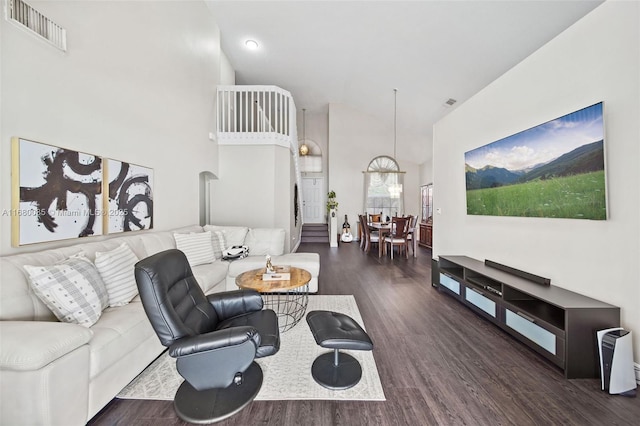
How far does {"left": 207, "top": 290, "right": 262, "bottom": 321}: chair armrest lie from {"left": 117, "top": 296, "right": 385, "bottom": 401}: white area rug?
452 millimetres

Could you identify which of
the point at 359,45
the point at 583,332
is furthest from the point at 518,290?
the point at 359,45

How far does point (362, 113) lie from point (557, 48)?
7.17m

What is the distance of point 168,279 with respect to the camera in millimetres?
1568

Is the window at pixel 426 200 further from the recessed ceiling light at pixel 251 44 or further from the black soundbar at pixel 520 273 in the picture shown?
the recessed ceiling light at pixel 251 44

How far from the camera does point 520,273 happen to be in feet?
8.66

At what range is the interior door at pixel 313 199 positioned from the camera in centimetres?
996

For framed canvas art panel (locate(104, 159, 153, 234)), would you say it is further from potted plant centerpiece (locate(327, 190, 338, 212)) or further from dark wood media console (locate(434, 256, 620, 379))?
potted plant centerpiece (locate(327, 190, 338, 212))

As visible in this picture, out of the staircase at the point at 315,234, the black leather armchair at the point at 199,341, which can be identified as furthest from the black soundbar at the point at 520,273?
the staircase at the point at 315,234

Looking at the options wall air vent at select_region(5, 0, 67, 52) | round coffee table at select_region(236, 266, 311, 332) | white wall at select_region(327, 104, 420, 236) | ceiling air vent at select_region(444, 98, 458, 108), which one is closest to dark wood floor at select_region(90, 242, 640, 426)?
round coffee table at select_region(236, 266, 311, 332)

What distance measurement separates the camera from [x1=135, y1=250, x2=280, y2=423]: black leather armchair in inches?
55.2

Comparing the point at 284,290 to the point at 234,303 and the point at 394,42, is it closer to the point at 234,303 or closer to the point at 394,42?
the point at 234,303

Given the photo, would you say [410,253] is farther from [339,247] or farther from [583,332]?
[583,332]

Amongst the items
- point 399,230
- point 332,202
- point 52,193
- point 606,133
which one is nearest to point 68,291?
point 52,193

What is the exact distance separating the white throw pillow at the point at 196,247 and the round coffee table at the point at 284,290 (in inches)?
30.1
